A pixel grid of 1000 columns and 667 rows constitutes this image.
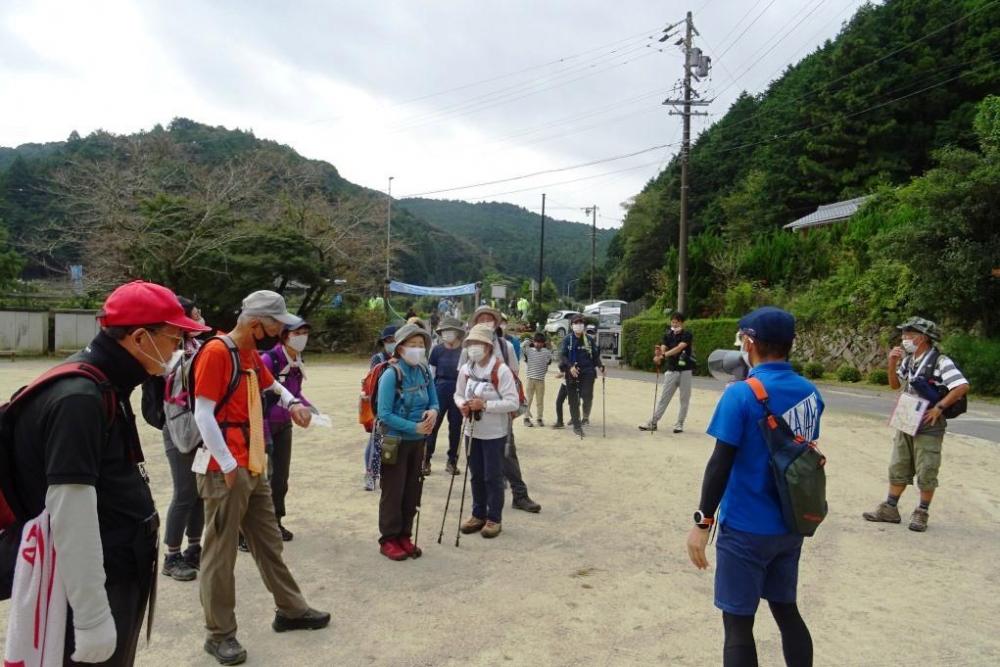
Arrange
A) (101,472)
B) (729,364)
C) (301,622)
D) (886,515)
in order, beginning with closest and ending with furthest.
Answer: (101,472) < (729,364) < (301,622) < (886,515)

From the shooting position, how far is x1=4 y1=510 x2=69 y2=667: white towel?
6.21ft

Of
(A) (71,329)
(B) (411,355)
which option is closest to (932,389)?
(B) (411,355)

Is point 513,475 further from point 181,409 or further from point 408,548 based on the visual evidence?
point 181,409

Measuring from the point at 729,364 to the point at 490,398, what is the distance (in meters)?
2.50

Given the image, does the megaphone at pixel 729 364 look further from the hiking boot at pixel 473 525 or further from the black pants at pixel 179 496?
the black pants at pixel 179 496

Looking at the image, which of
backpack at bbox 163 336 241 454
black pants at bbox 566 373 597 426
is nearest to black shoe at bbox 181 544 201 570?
backpack at bbox 163 336 241 454

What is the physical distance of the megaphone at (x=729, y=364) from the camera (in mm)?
3256

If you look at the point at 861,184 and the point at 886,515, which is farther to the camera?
the point at 861,184

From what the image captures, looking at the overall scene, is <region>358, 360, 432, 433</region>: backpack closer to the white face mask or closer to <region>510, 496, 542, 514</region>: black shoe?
the white face mask

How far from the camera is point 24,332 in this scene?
21.8 meters

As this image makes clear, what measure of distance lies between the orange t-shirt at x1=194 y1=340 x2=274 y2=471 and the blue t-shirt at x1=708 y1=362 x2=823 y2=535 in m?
2.36

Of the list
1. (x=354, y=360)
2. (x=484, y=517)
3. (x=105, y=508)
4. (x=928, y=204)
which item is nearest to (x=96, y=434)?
(x=105, y=508)

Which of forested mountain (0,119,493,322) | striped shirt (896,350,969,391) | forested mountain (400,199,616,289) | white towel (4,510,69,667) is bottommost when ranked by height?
white towel (4,510,69,667)

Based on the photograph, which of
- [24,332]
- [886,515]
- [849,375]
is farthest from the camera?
[24,332]
